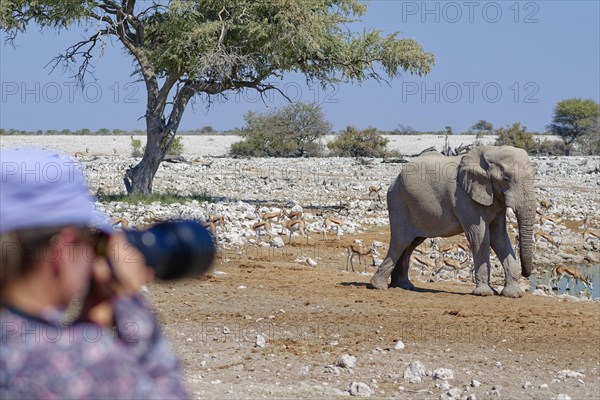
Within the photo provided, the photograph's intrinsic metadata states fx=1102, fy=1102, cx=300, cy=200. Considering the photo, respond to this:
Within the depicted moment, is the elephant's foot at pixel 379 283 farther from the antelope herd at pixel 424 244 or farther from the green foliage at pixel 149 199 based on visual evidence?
the green foliage at pixel 149 199

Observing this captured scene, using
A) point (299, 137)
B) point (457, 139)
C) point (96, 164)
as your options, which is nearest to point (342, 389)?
point (96, 164)

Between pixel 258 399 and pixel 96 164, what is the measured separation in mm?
30562

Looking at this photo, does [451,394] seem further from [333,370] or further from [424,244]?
[424,244]

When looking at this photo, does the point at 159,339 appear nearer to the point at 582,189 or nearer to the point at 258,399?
the point at 258,399

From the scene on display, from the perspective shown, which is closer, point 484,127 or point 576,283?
point 576,283

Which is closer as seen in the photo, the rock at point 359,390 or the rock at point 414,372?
the rock at point 359,390

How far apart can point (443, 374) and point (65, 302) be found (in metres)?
6.66

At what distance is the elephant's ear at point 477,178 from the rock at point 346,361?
4.71m

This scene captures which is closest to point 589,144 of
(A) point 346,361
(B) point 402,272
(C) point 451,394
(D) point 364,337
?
(B) point 402,272

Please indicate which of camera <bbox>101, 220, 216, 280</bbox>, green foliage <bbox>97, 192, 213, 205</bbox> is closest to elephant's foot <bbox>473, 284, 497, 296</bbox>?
green foliage <bbox>97, 192, 213, 205</bbox>

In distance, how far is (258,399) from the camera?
732 centimetres

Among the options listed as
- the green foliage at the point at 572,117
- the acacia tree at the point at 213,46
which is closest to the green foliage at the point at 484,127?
the green foliage at the point at 572,117

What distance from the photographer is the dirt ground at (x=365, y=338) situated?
793 cm

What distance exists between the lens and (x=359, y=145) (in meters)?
50.5
